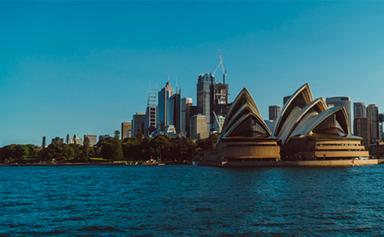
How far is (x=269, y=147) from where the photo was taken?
96938mm

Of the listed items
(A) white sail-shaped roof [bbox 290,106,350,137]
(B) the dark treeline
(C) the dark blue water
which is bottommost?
(C) the dark blue water

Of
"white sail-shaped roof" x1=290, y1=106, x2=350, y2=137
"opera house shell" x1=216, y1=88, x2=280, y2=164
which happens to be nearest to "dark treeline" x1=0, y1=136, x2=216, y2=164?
"opera house shell" x1=216, y1=88, x2=280, y2=164

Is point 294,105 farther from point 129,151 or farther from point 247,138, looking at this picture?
point 129,151

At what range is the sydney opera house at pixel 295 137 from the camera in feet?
317

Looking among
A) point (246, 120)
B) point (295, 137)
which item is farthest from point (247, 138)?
point (295, 137)

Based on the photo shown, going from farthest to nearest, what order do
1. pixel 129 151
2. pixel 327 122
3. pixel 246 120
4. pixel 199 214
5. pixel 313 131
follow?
pixel 129 151, pixel 313 131, pixel 327 122, pixel 246 120, pixel 199 214

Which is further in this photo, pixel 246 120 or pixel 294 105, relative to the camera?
pixel 294 105

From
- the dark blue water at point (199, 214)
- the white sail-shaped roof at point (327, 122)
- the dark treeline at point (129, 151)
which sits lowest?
the dark blue water at point (199, 214)

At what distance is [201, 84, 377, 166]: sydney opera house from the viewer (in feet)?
317

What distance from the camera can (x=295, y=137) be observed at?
102 metres

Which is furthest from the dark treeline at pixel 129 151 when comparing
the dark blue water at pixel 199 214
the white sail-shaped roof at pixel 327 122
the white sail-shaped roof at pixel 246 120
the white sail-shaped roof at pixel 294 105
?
the dark blue water at pixel 199 214

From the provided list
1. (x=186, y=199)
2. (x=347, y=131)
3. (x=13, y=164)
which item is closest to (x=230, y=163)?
(x=347, y=131)

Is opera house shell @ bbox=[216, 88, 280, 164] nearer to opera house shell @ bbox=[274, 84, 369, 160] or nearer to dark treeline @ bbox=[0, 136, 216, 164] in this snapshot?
opera house shell @ bbox=[274, 84, 369, 160]

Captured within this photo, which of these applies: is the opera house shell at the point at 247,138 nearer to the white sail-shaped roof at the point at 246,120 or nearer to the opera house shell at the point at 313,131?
the white sail-shaped roof at the point at 246,120
